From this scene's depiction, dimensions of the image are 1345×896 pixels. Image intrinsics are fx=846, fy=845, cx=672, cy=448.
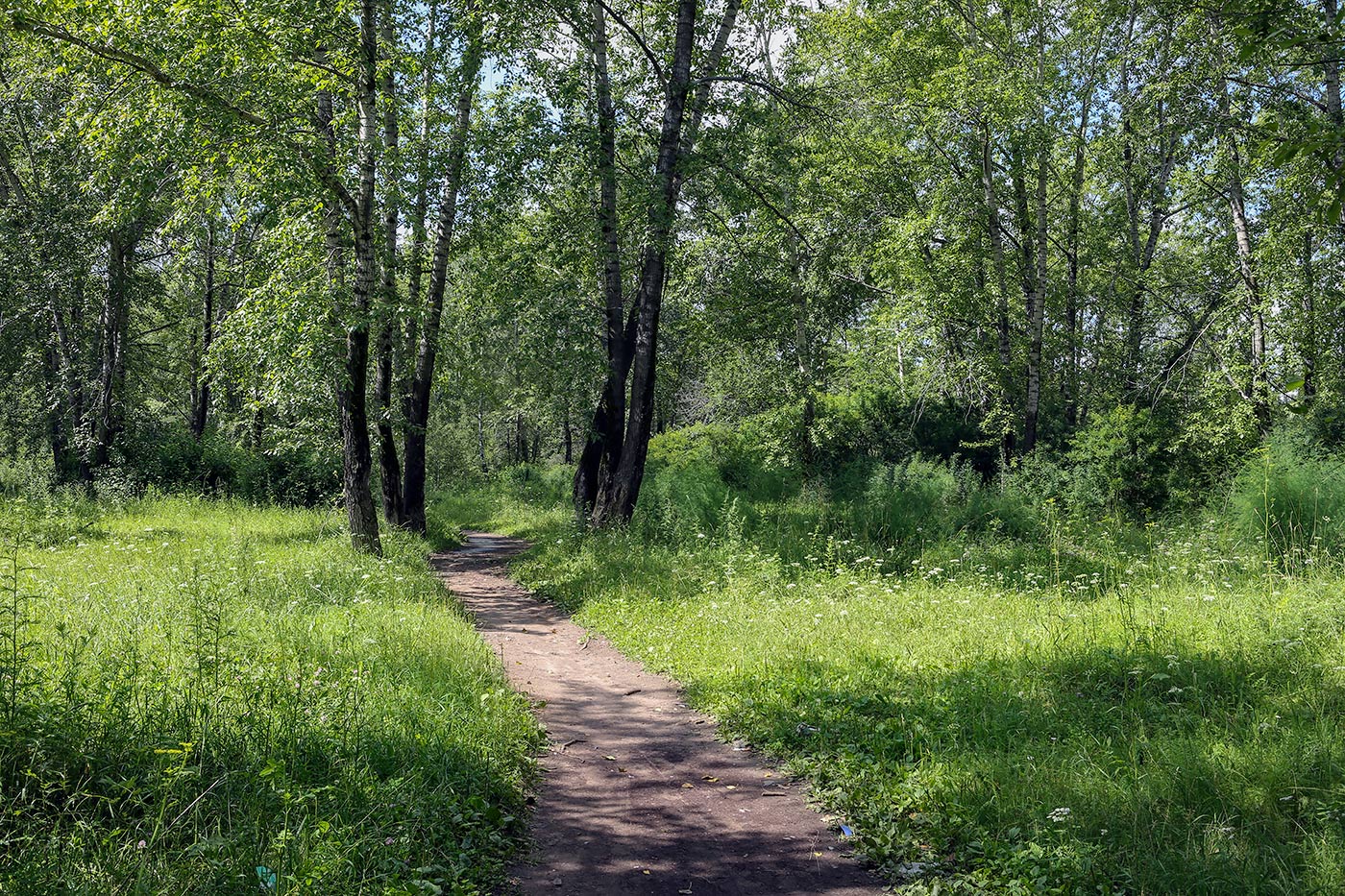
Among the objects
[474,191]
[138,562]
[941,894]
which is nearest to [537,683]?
[941,894]

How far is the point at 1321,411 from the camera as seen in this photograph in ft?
50.7

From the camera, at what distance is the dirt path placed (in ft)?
14.1

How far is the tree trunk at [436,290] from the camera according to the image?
47.9 feet

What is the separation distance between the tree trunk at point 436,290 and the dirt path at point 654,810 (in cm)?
915

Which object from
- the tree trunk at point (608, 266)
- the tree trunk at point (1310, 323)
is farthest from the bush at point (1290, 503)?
the tree trunk at point (608, 266)

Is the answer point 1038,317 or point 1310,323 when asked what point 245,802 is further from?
point 1038,317

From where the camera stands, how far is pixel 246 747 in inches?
171

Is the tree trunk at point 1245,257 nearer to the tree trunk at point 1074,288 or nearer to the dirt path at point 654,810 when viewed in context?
the tree trunk at point 1074,288

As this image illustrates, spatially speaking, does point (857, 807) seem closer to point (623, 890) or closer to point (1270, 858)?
point (623, 890)

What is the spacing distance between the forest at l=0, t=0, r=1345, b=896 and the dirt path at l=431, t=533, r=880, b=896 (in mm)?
205

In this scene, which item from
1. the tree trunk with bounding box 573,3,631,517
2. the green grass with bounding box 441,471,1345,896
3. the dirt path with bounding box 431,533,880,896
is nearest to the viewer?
the green grass with bounding box 441,471,1345,896

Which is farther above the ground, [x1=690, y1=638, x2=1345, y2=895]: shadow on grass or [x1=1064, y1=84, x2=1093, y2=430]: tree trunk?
[x1=1064, y1=84, x2=1093, y2=430]: tree trunk

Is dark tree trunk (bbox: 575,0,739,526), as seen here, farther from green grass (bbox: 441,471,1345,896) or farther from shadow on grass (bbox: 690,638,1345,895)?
shadow on grass (bbox: 690,638,1345,895)

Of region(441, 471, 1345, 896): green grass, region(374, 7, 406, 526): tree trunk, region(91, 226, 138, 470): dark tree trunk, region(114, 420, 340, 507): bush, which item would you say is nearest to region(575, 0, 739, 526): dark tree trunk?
region(374, 7, 406, 526): tree trunk
